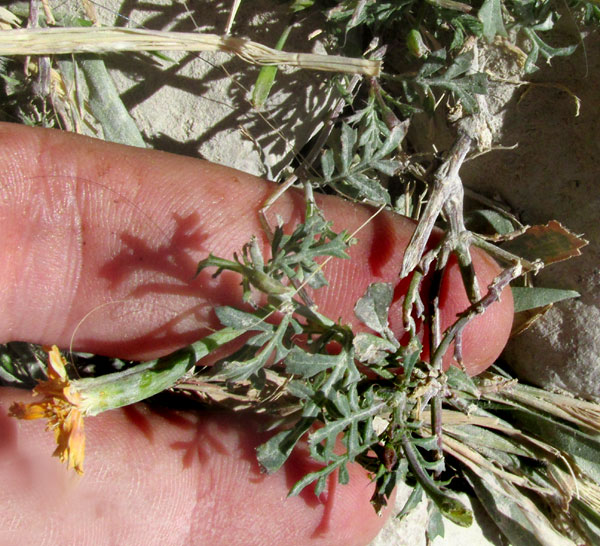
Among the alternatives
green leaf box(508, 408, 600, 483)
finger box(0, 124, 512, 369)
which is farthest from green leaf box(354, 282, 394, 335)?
green leaf box(508, 408, 600, 483)

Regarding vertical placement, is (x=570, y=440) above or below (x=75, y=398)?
below

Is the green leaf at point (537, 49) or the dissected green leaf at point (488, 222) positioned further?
the dissected green leaf at point (488, 222)

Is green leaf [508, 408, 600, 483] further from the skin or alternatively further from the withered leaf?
the withered leaf

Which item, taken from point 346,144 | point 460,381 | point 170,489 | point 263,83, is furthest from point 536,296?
point 170,489

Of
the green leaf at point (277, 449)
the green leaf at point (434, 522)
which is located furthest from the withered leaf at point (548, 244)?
A: the green leaf at point (277, 449)

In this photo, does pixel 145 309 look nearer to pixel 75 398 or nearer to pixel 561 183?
pixel 75 398

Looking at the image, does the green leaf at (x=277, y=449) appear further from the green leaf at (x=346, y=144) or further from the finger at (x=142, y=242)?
Answer: the green leaf at (x=346, y=144)
